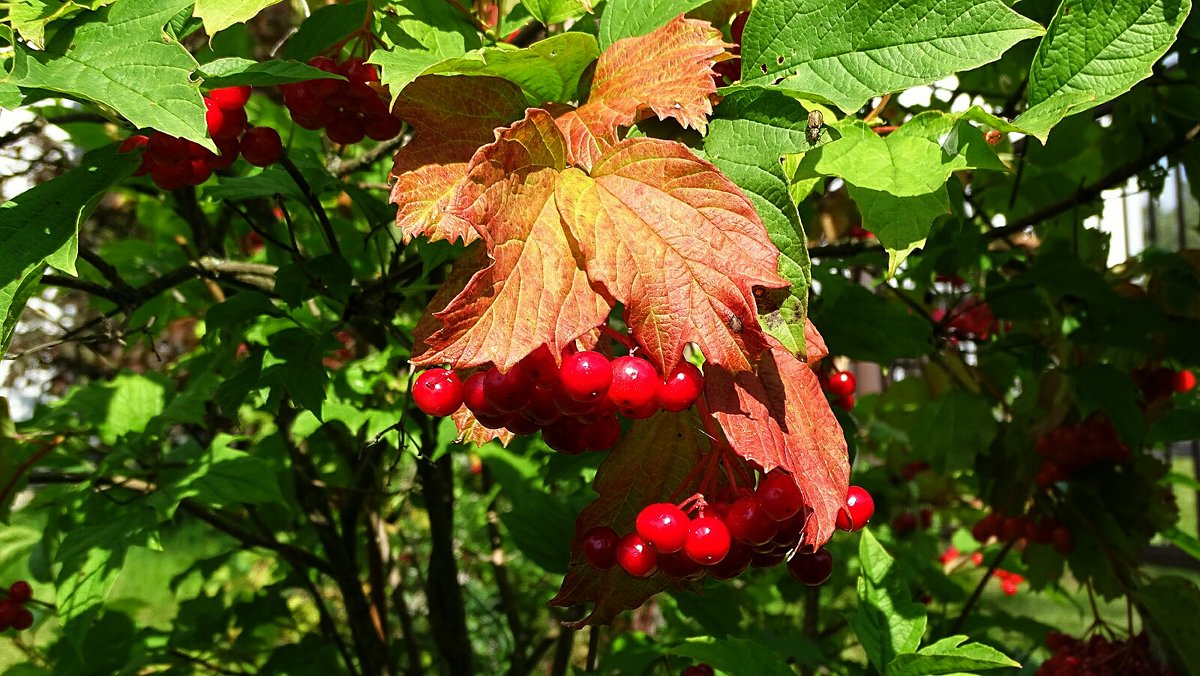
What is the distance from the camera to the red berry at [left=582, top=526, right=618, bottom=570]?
43.9 inches

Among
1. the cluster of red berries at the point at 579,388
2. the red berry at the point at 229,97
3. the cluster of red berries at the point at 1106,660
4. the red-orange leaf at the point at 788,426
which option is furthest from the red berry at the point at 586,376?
the cluster of red berries at the point at 1106,660

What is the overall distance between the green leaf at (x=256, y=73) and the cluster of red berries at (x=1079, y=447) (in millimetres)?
2003

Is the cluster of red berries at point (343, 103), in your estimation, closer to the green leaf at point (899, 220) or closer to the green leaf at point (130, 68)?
the green leaf at point (130, 68)

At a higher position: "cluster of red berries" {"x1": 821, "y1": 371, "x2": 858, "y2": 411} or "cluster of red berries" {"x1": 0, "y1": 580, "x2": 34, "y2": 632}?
"cluster of red berries" {"x1": 821, "y1": 371, "x2": 858, "y2": 411}

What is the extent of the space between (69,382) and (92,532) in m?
4.03

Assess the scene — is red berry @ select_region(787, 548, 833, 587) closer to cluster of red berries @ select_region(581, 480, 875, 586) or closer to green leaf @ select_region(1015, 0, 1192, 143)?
cluster of red berries @ select_region(581, 480, 875, 586)

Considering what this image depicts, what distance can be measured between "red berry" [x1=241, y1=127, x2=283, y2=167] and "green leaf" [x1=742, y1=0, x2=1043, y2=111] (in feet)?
2.27

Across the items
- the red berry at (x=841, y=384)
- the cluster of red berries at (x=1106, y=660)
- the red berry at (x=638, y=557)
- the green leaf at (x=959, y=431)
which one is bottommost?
the cluster of red berries at (x=1106, y=660)

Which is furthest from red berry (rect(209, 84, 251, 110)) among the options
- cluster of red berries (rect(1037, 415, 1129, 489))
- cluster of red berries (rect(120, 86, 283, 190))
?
cluster of red berries (rect(1037, 415, 1129, 489))

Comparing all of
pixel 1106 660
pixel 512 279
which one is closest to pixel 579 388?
pixel 512 279

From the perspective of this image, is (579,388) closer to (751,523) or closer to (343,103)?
(751,523)

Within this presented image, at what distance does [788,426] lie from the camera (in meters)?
0.99

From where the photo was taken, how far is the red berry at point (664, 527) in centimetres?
102

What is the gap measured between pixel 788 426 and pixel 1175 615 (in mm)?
1585
